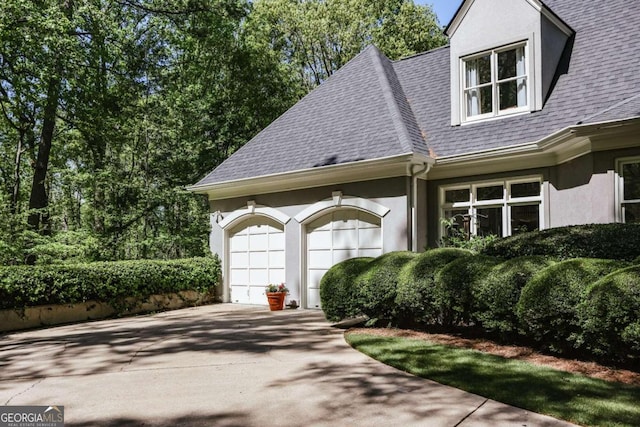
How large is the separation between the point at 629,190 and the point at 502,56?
4.35 m

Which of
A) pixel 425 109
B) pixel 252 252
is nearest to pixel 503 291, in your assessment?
pixel 425 109

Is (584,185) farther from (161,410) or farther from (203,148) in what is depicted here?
(203,148)

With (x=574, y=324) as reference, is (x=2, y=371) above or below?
below

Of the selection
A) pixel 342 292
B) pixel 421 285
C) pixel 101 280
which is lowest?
pixel 101 280

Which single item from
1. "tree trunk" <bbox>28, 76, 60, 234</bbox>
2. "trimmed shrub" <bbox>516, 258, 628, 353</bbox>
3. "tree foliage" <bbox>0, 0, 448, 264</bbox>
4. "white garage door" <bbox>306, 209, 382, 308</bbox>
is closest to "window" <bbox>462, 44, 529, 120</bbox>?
"white garage door" <bbox>306, 209, 382, 308</bbox>

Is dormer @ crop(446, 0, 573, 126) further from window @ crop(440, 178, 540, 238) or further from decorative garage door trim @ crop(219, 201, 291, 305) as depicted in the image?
decorative garage door trim @ crop(219, 201, 291, 305)

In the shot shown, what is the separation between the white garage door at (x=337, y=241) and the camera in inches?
424

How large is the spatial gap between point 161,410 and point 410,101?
1043cm

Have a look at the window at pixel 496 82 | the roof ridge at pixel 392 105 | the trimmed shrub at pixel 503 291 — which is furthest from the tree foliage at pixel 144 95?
the trimmed shrub at pixel 503 291

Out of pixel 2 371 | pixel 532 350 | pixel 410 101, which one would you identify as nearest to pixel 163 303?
pixel 2 371

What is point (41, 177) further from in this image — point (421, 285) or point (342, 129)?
point (421, 285)

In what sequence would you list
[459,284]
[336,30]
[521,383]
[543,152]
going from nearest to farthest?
[521,383] < [459,284] < [543,152] < [336,30]

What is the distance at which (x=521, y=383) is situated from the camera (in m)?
4.78

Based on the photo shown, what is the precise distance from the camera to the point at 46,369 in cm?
598
